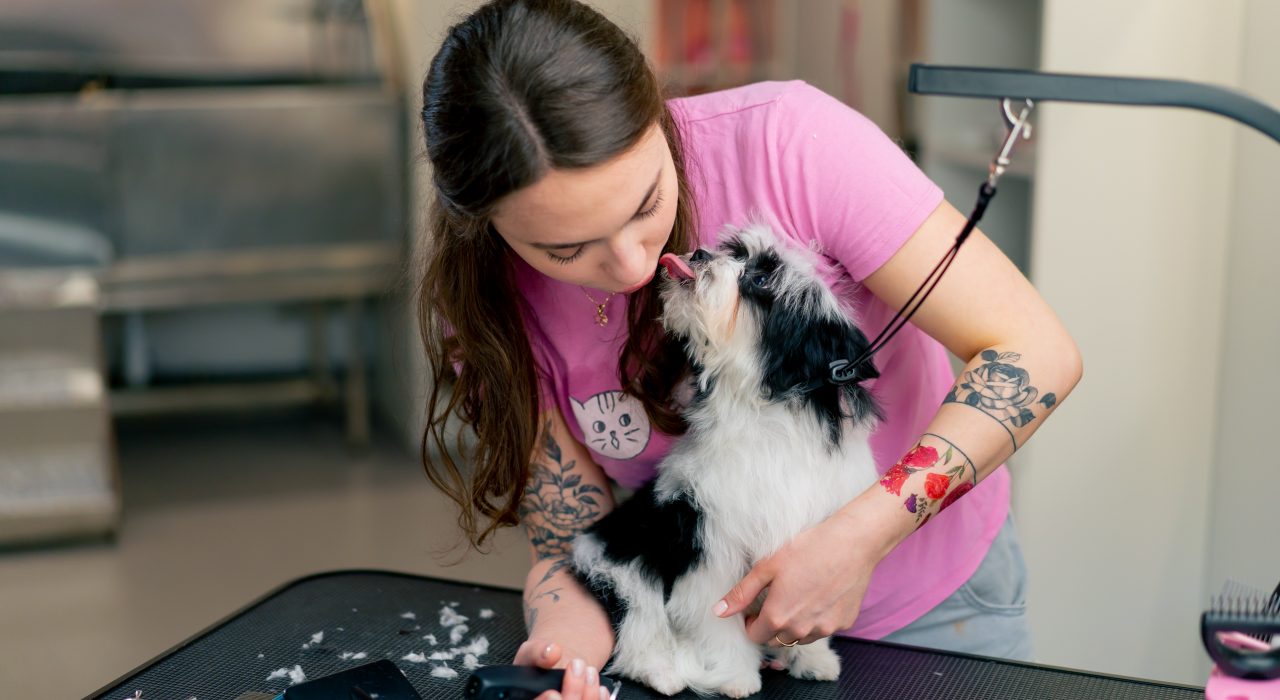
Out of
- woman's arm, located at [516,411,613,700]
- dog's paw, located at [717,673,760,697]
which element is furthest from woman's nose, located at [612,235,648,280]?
dog's paw, located at [717,673,760,697]

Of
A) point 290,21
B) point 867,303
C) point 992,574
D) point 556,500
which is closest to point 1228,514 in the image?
point 992,574

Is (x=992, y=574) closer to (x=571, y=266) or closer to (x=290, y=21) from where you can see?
(x=571, y=266)

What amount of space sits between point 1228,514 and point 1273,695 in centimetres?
117

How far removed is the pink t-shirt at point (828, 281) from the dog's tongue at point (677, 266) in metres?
0.10

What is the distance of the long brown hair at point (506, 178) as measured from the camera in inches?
36.5

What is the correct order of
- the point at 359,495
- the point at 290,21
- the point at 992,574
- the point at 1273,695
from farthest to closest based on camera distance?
the point at 290,21 < the point at 359,495 < the point at 992,574 < the point at 1273,695

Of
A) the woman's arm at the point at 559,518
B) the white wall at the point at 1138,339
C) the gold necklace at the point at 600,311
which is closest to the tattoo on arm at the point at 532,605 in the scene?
the woman's arm at the point at 559,518

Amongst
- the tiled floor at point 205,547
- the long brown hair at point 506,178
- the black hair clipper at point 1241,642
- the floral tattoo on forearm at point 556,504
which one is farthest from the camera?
the tiled floor at point 205,547

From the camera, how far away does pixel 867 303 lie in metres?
1.13

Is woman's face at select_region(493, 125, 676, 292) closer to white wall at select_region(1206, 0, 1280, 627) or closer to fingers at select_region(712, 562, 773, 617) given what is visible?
fingers at select_region(712, 562, 773, 617)

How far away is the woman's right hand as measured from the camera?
98cm

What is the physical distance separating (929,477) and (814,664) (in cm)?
21

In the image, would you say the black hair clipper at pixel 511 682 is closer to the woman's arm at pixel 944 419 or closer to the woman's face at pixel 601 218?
the woman's arm at pixel 944 419

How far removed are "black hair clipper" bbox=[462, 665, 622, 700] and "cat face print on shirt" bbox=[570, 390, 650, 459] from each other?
0.23m
